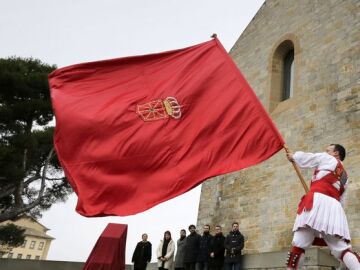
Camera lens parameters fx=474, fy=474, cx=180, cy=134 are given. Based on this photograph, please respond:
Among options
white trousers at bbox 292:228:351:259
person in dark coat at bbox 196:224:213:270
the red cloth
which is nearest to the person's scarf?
person in dark coat at bbox 196:224:213:270

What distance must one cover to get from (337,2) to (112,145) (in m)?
8.88

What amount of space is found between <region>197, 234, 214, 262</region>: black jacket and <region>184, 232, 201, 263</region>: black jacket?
0.52 feet

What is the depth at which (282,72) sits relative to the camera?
44.9 ft

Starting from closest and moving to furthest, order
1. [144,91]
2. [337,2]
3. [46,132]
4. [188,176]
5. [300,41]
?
[188,176], [144,91], [337,2], [300,41], [46,132]

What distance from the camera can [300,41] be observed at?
12.8 meters

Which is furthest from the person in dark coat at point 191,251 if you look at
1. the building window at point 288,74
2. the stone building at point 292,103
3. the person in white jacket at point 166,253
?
the building window at point 288,74

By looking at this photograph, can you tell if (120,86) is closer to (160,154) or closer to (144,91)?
(144,91)

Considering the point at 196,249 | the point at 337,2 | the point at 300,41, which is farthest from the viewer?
the point at 300,41

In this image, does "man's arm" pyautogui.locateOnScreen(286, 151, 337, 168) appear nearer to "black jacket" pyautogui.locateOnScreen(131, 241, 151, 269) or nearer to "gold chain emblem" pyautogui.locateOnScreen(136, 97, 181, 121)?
"gold chain emblem" pyautogui.locateOnScreen(136, 97, 181, 121)

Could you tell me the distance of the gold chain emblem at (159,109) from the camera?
5.33 m

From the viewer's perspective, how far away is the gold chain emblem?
533cm

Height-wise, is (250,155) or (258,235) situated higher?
(258,235)

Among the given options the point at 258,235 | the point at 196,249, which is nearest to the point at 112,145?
Answer: the point at 196,249

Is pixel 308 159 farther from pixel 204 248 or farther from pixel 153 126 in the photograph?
pixel 204 248
